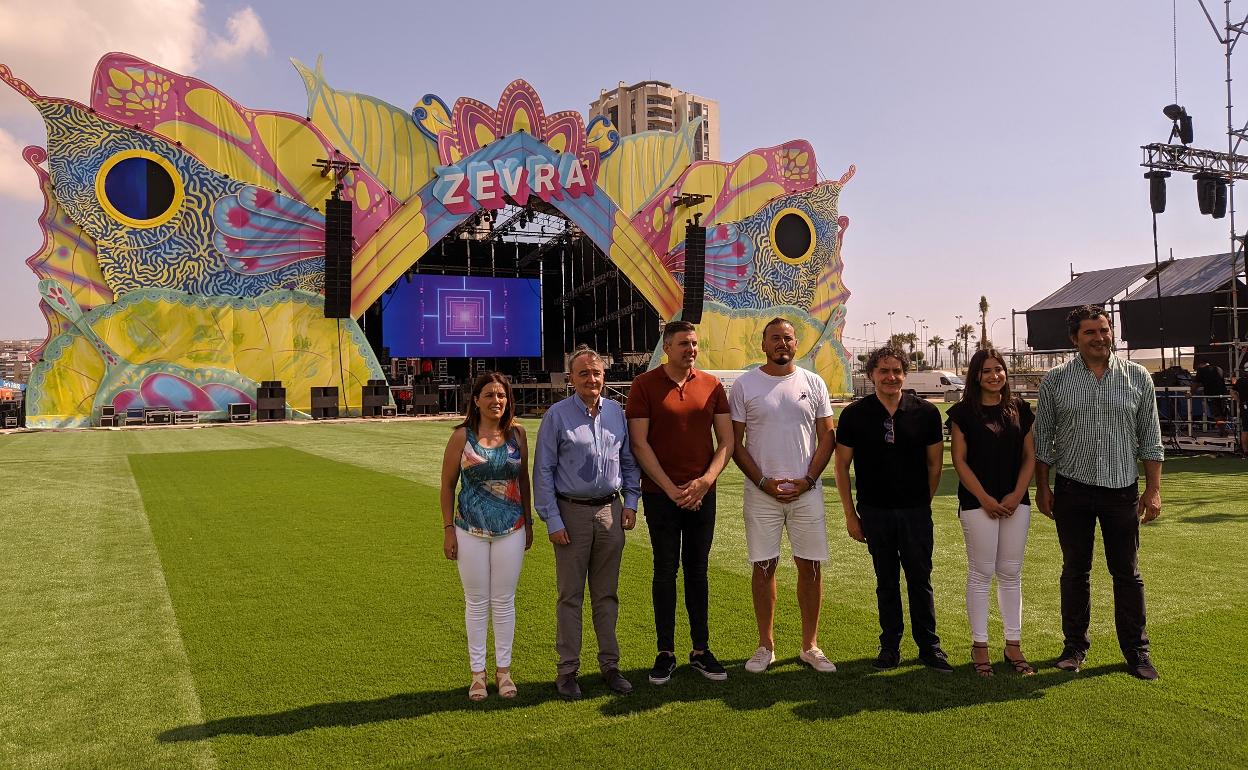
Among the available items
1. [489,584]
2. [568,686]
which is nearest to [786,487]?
[568,686]

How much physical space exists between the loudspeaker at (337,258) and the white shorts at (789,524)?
26077 millimetres

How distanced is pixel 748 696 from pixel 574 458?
4.50 feet

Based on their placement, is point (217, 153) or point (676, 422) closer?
point (676, 422)

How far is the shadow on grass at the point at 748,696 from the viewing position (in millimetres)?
3691

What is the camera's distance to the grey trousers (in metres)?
3.99

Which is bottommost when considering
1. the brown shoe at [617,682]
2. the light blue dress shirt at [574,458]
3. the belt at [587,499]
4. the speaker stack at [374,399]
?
the brown shoe at [617,682]

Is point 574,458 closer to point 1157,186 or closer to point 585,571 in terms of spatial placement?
point 585,571

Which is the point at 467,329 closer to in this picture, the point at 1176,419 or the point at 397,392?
the point at 397,392

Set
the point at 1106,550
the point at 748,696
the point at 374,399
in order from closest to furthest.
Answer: the point at 748,696
the point at 1106,550
the point at 374,399

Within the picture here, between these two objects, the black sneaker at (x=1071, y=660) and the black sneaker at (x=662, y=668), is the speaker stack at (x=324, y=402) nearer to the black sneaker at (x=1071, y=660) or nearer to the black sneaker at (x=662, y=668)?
the black sneaker at (x=662, y=668)

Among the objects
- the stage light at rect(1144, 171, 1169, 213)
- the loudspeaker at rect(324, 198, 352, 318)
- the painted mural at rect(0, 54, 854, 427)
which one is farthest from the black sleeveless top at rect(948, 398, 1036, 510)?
the painted mural at rect(0, 54, 854, 427)

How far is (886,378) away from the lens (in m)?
4.28

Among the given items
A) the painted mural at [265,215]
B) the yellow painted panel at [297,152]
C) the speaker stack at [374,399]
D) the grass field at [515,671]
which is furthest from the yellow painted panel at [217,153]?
the grass field at [515,671]

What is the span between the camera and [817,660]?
4.23 meters
